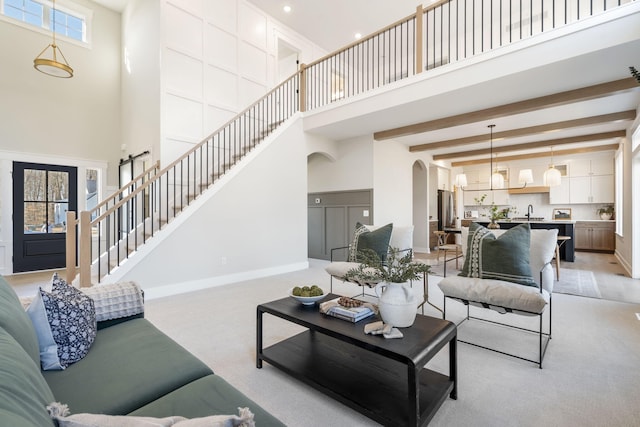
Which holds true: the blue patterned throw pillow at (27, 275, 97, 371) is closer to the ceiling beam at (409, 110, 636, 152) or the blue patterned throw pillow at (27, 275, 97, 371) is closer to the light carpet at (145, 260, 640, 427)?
the light carpet at (145, 260, 640, 427)

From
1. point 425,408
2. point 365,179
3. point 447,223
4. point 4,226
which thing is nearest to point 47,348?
point 425,408

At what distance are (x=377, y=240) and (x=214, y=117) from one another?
4.34 metres

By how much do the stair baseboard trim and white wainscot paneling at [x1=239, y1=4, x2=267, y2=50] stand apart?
497cm

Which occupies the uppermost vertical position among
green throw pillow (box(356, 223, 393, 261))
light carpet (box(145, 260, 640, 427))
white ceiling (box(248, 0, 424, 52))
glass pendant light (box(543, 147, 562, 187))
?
white ceiling (box(248, 0, 424, 52))

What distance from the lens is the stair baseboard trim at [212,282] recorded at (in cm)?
407

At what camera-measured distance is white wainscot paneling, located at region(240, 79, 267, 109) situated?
260 inches

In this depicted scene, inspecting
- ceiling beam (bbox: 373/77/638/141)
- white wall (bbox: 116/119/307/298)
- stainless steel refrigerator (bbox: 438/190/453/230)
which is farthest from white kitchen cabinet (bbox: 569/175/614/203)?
white wall (bbox: 116/119/307/298)

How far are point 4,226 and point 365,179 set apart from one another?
696 cm

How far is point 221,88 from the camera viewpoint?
6.25m

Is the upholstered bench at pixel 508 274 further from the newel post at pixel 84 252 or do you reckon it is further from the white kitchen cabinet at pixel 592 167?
the white kitchen cabinet at pixel 592 167

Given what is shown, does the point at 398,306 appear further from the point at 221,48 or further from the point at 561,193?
the point at 561,193

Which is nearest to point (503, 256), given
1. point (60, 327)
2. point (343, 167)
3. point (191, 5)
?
point (60, 327)

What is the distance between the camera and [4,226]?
5.66 meters

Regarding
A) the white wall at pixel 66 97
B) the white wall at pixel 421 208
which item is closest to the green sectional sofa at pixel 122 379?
the white wall at pixel 66 97
